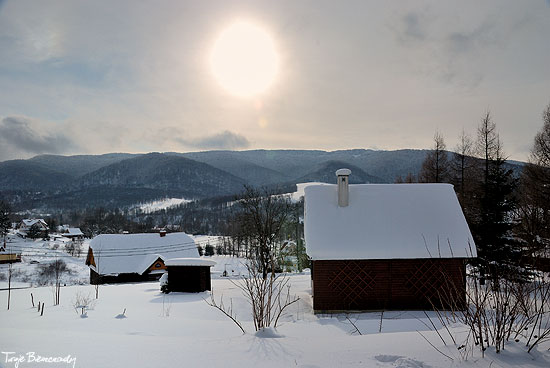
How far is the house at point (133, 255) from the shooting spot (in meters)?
31.6

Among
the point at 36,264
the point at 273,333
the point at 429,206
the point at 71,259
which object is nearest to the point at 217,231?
the point at 71,259

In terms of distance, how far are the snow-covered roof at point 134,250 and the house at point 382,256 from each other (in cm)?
2296

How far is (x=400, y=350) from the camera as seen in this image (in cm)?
439

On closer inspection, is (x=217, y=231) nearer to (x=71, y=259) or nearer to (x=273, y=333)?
(x=71, y=259)

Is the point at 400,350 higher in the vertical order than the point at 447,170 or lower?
lower

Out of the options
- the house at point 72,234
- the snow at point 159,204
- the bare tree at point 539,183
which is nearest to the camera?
the bare tree at point 539,183

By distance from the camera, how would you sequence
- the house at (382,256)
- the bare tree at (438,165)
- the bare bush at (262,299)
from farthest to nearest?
Result: the bare tree at (438,165)
the house at (382,256)
the bare bush at (262,299)

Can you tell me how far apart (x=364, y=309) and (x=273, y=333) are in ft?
28.2

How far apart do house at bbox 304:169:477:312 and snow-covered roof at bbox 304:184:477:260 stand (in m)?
0.04

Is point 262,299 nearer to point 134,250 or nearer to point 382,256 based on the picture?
point 382,256

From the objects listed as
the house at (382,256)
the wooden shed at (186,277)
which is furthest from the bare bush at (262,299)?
the wooden shed at (186,277)

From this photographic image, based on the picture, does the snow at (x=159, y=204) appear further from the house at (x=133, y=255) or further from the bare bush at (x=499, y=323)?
the bare bush at (x=499, y=323)

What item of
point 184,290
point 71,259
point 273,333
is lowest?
point 71,259

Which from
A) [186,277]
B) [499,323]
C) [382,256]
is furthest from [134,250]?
[499,323]
